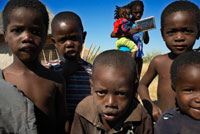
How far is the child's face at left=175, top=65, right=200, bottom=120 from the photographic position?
4.77 ft

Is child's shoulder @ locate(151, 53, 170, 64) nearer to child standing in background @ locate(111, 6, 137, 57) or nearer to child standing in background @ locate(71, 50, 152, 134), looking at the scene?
child standing in background @ locate(71, 50, 152, 134)

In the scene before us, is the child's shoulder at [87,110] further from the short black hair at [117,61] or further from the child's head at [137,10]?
the child's head at [137,10]

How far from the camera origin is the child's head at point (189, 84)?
4.78 feet

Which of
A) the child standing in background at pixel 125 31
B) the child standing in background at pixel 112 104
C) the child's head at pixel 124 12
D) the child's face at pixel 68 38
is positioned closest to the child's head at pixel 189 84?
the child standing in background at pixel 112 104

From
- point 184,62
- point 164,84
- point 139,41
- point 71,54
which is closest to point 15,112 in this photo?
point 71,54

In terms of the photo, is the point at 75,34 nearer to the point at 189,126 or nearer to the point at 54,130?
the point at 54,130

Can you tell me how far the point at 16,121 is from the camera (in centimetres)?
141

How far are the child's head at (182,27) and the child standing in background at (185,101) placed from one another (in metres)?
0.37

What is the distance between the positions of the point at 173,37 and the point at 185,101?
77 centimetres

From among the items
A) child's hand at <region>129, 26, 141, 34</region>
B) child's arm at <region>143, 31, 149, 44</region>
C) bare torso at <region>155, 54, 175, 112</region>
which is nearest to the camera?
bare torso at <region>155, 54, 175, 112</region>

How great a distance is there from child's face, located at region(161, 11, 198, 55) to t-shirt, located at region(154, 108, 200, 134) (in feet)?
2.30

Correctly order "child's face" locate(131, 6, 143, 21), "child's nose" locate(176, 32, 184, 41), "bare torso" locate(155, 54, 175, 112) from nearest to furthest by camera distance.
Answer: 1. "child's nose" locate(176, 32, 184, 41)
2. "bare torso" locate(155, 54, 175, 112)
3. "child's face" locate(131, 6, 143, 21)

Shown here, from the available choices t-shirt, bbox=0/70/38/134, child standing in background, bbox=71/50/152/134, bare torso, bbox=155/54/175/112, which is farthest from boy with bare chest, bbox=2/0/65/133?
bare torso, bbox=155/54/175/112

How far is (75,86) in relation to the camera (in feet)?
7.30
